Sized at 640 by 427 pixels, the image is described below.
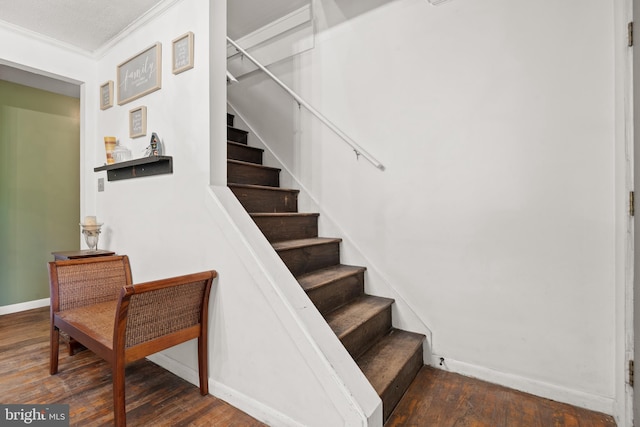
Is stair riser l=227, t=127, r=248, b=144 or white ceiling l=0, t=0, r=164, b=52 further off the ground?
white ceiling l=0, t=0, r=164, b=52

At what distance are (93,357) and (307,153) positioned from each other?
2257 millimetres

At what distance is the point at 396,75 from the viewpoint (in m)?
2.35

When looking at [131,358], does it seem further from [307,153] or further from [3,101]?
[3,101]

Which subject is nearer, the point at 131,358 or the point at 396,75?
the point at 131,358

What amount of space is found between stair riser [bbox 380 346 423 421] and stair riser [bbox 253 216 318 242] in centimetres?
120

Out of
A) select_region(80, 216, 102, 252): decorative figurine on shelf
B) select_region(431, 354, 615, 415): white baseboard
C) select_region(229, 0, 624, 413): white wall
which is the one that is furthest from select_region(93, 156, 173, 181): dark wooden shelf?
select_region(431, 354, 615, 415): white baseboard

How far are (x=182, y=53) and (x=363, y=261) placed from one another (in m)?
1.94

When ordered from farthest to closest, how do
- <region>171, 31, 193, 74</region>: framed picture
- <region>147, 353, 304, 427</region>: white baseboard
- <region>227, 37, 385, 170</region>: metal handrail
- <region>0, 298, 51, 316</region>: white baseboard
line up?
<region>0, 298, 51, 316</region>: white baseboard < <region>227, 37, 385, 170</region>: metal handrail < <region>171, 31, 193, 74</region>: framed picture < <region>147, 353, 304, 427</region>: white baseboard

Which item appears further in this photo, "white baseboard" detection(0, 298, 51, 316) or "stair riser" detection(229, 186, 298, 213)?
"white baseboard" detection(0, 298, 51, 316)

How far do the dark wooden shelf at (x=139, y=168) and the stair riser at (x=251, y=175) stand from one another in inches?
20.8

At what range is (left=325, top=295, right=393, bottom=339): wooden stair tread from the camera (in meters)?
1.86

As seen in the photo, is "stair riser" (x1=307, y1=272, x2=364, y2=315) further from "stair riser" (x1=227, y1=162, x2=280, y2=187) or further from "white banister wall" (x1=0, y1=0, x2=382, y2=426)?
"stair riser" (x1=227, y1=162, x2=280, y2=187)

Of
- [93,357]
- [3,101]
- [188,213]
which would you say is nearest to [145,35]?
[188,213]

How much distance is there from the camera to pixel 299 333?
1.41m
